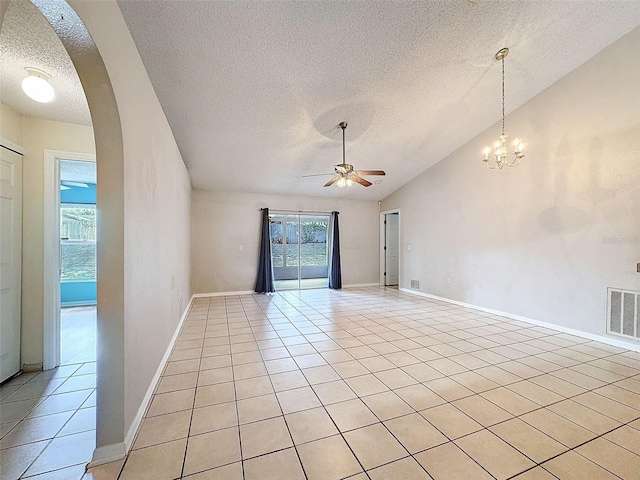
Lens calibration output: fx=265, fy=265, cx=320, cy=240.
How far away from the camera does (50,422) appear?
185cm

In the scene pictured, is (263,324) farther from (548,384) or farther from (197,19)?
(197,19)

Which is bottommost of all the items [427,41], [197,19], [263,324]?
[263,324]

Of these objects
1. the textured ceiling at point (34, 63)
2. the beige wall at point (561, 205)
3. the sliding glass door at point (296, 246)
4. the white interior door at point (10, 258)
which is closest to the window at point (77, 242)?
the white interior door at point (10, 258)

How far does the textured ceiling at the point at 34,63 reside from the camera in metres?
1.51

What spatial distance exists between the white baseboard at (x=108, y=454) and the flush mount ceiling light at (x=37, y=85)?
2.48m

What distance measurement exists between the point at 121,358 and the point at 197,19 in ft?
8.49

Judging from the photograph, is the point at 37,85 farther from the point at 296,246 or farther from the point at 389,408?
the point at 296,246

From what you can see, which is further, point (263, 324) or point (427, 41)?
point (263, 324)

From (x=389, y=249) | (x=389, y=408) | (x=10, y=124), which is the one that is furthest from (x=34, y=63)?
(x=389, y=249)

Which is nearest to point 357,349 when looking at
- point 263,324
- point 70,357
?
point 263,324

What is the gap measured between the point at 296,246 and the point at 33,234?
522cm

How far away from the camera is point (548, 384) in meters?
2.36

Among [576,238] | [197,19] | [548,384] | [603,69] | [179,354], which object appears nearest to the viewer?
[197,19]

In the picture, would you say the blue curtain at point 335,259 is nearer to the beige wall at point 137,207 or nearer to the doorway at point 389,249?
the doorway at point 389,249
